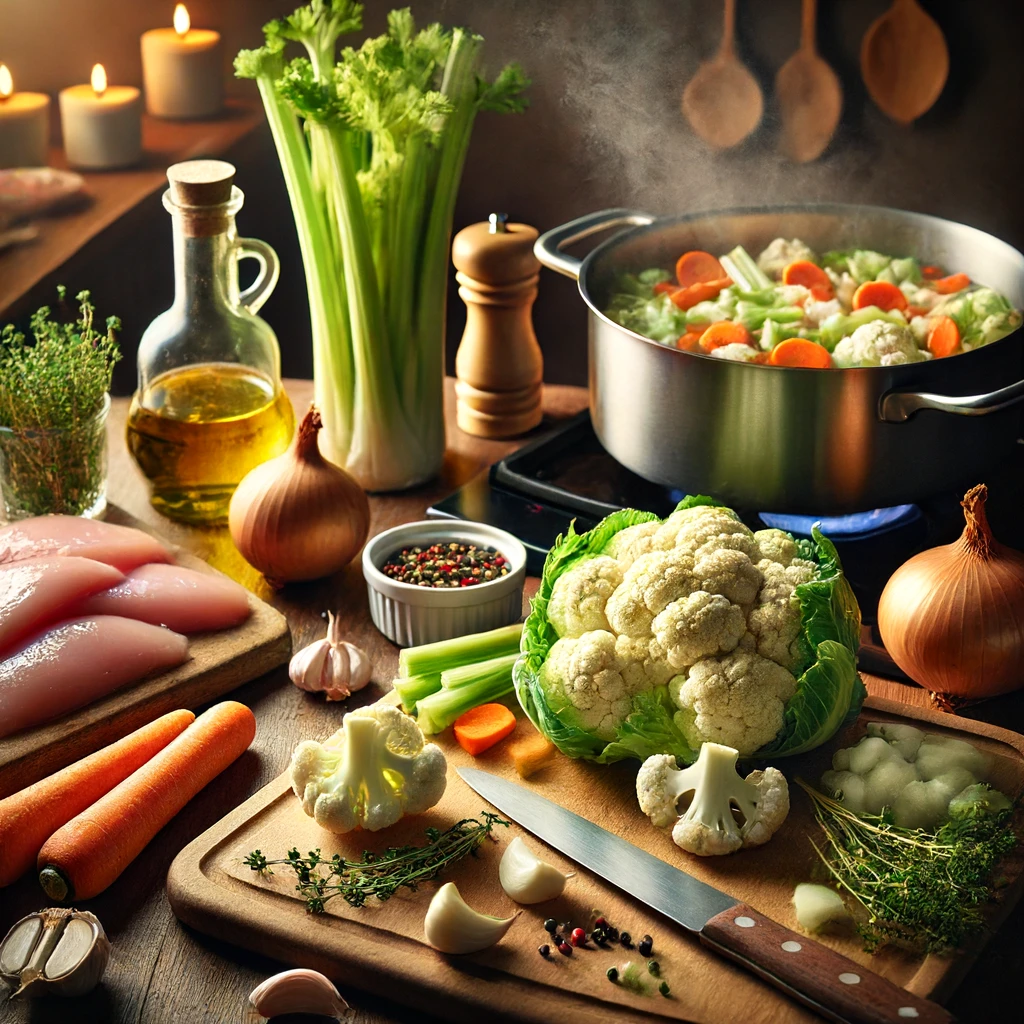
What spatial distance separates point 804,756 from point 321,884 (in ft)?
1.88

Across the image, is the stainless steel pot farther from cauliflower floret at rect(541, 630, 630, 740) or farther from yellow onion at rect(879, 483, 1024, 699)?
cauliflower floret at rect(541, 630, 630, 740)

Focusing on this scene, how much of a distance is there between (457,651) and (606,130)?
4.37 ft

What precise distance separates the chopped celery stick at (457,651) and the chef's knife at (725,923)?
210 mm

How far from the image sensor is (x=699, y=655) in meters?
1.40

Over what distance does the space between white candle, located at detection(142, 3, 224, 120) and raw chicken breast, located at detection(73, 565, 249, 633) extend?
61.3 inches

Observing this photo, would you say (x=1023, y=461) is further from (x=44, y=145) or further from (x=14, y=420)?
(x=44, y=145)

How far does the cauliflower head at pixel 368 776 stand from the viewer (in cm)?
133

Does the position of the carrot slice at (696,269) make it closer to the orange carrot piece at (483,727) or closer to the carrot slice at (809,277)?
the carrot slice at (809,277)

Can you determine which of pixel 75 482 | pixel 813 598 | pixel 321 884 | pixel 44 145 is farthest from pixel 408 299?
pixel 44 145

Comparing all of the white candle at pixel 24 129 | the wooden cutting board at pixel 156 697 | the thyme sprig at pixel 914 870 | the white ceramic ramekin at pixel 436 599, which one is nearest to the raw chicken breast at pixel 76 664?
the wooden cutting board at pixel 156 697

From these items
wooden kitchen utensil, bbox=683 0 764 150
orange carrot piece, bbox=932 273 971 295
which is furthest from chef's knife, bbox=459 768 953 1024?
wooden kitchen utensil, bbox=683 0 764 150

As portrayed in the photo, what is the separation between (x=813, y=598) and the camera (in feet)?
4.62

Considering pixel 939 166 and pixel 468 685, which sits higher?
pixel 939 166

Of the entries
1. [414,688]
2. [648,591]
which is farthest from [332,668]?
[648,591]
